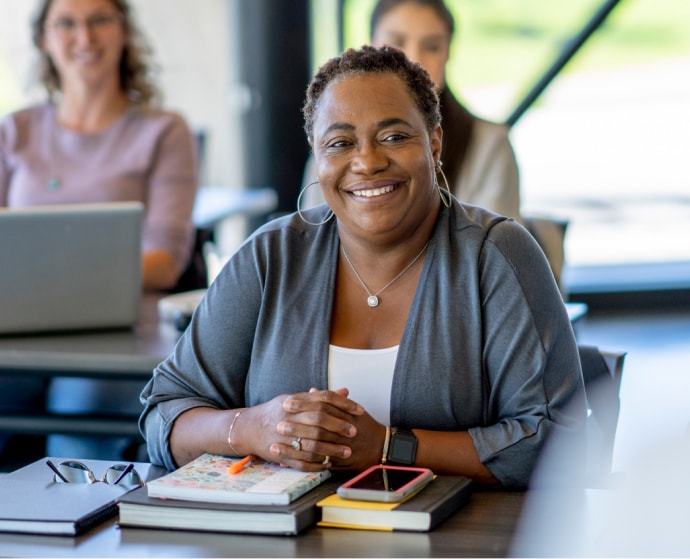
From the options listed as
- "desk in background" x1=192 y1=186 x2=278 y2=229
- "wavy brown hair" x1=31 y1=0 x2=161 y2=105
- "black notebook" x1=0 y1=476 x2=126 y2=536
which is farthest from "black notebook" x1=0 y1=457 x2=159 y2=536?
"desk in background" x1=192 y1=186 x2=278 y2=229

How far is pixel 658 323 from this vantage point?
19.5ft

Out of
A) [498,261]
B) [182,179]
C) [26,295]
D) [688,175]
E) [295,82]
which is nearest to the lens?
[498,261]

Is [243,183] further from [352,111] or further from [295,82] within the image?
[352,111]

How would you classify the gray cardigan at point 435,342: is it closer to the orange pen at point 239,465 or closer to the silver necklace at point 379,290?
the silver necklace at point 379,290

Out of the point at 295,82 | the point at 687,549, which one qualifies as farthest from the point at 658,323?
the point at 687,549

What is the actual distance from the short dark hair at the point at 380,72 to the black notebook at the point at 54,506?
2.56ft

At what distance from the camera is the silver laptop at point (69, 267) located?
244 centimetres

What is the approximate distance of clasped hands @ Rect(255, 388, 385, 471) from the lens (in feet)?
5.49

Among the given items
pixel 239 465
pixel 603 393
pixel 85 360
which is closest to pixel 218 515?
pixel 239 465

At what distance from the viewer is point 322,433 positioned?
5.52 ft

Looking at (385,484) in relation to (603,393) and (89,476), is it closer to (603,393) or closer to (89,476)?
(89,476)

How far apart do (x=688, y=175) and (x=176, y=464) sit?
513cm

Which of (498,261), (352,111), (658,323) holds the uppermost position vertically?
(352,111)

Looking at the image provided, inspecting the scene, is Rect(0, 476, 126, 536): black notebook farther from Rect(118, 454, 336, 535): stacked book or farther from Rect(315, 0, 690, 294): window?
Rect(315, 0, 690, 294): window
